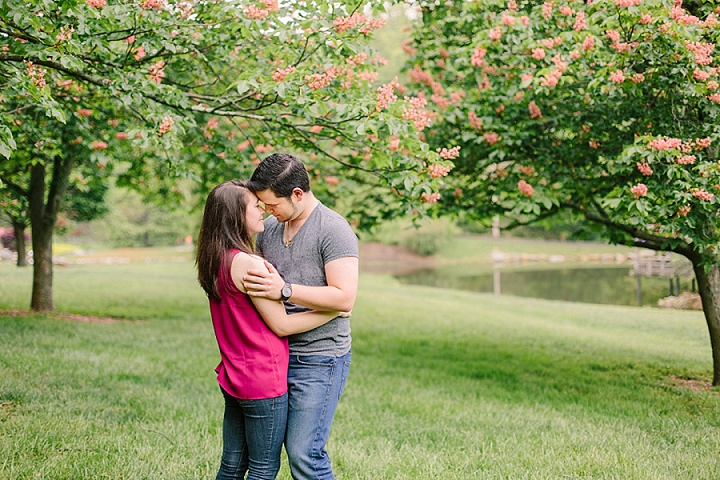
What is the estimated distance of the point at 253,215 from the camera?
96.7 inches

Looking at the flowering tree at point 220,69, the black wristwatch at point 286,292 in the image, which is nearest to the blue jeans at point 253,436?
the black wristwatch at point 286,292

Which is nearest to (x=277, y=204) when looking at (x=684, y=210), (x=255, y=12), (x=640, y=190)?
(x=255, y=12)

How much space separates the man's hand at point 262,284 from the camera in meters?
2.27

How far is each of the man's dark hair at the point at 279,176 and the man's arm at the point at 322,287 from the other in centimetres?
33

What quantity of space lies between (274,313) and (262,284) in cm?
15

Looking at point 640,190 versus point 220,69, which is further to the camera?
point 220,69

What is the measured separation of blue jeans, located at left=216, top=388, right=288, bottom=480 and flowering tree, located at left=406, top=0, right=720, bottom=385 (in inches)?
148

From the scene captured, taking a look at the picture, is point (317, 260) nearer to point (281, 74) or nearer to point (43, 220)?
point (281, 74)

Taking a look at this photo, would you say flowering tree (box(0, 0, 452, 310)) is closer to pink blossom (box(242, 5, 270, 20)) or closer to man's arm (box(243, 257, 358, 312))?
pink blossom (box(242, 5, 270, 20))

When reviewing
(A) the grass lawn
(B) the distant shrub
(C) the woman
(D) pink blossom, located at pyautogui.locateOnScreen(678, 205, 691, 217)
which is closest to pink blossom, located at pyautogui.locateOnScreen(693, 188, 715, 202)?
(D) pink blossom, located at pyautogui.locateOnScreen(678, 205, 691, 217)

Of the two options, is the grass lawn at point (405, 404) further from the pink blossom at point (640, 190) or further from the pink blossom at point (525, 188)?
the pink blossom at point (525, 188)

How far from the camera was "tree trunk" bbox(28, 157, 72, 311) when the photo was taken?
997 centimetres

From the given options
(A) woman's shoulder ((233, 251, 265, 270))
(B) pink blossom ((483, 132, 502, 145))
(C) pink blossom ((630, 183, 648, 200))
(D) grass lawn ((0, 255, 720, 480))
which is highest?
(B) pink blossom ((483, 132, 502, 145))

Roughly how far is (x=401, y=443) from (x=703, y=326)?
11.1m
